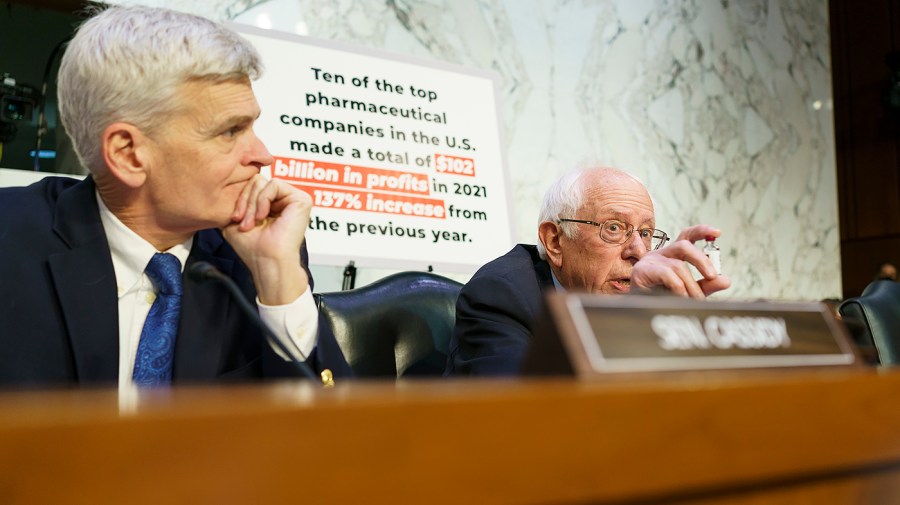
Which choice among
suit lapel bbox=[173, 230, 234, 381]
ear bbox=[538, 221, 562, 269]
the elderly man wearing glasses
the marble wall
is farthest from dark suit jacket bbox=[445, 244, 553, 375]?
the marble wall

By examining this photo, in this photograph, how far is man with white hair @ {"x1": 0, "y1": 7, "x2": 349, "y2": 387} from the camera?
1.26 m

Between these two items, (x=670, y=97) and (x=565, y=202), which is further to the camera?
(x=670, y=97)

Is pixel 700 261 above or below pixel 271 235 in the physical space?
below

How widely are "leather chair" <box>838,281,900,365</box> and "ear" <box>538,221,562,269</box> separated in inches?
26.2

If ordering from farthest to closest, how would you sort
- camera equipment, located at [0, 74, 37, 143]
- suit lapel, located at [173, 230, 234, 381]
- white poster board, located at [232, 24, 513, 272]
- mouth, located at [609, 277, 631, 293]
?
1. white poster board, located at [232, 24, 513, 272]
2. camera equipment, located at [0, 74, 37, 143]
3. mouth, located at [609, 277, 631, 293]
4. suit lapel, located at [173, 230, 234, 381]

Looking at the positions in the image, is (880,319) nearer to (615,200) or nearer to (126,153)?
(615,200)

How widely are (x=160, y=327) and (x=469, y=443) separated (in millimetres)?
1006

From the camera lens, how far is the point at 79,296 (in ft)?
4.07

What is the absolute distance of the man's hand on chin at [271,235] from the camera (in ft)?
4.37

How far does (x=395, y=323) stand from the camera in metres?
1.83

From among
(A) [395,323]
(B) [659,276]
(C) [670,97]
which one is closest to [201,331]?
(A) [395,323]

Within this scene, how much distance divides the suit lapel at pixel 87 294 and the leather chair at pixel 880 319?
1.48m

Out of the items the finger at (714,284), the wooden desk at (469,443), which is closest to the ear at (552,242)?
the finger at (714,284)

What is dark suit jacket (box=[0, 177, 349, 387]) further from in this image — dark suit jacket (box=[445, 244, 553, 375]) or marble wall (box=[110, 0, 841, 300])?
marble wall (box=[110, 0, 841, 300])
